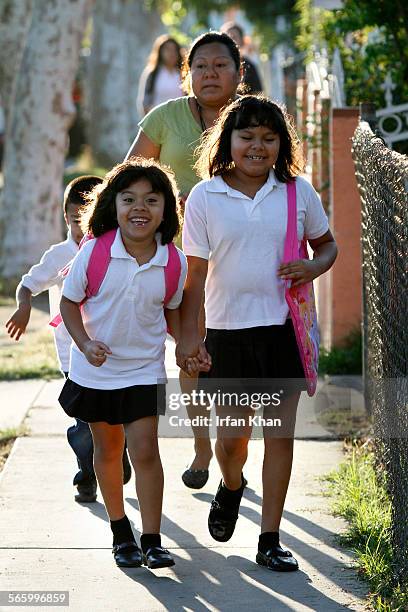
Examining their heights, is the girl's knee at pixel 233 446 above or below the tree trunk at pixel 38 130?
below

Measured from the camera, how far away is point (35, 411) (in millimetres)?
7645

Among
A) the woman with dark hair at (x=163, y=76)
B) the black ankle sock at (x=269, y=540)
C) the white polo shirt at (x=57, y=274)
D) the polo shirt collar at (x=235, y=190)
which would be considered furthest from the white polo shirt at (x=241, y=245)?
the woman with dark hair at (x=163, y=76)

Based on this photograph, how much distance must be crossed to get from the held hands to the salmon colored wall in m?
3.84

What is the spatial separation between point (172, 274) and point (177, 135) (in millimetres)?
1380

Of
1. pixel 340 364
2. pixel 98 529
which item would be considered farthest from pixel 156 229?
pixel 340 364

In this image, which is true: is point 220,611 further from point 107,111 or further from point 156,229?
point 107,111

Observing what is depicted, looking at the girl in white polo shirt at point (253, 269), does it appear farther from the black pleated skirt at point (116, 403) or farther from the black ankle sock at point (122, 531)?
the black ankle sock at point (122, 531)

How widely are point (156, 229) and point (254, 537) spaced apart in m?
1.29

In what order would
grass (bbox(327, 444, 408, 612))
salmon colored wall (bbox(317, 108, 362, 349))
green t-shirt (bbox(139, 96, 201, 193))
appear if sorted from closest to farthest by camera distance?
grass (bbox(327, 444, 408, 612))
green t-shirt (bbox(139, 96, 201, 193))
salmon colored wall (bbox(317, 108, 362, 349))

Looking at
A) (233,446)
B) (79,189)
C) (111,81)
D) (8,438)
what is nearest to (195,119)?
(79,189)

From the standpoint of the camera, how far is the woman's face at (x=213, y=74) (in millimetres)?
6035

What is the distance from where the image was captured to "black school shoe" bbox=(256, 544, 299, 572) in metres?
4.89

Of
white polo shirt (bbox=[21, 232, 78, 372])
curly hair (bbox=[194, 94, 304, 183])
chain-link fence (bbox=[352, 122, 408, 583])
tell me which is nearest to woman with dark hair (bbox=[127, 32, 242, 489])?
white polo shirt (bbox=[21, 232, 78, 372])

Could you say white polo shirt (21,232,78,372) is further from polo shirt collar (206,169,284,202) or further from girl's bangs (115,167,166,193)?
polo shirt collar (206,169,284,202)
